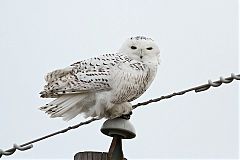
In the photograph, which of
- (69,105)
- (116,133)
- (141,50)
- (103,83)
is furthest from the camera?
(141,50)

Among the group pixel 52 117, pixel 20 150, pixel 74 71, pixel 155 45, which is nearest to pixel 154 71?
pixel 155 45

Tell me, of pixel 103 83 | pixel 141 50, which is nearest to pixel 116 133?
pixel 103 83

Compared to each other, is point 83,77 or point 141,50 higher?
point 141,50

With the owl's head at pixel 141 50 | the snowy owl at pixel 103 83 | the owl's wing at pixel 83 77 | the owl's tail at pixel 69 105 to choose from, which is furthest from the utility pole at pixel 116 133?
the owl's head at pixel 141 50

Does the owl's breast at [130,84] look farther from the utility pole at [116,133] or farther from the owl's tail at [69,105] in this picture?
the utility pole at [116,133]

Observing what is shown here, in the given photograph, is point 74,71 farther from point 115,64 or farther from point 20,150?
point 20,150

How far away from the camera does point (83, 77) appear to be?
15.2ft

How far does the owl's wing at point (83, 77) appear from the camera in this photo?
4.52 m

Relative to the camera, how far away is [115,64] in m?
4.68

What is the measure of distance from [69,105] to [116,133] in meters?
0.71

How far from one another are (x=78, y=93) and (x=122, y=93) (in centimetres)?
30

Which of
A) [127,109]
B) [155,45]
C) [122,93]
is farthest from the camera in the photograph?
[155,45]

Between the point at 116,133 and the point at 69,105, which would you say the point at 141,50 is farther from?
the point at 116,133

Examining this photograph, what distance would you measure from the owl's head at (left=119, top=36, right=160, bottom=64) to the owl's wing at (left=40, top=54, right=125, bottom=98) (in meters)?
0.10
